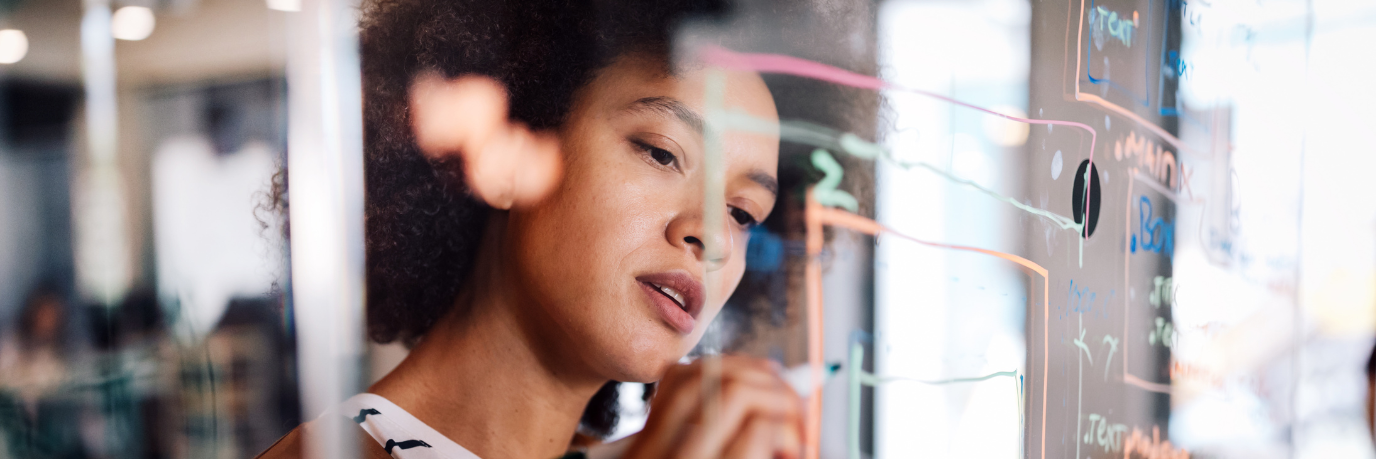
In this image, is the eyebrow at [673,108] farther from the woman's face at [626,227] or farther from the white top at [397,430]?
the white top at [397,430]

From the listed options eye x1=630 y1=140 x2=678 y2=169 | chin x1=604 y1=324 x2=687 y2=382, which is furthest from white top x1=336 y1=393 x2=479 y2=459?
eye x1=630 y1=140 x2=678 y2=169

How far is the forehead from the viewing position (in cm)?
46

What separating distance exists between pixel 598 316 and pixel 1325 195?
3.82 ft

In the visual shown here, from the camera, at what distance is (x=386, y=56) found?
417 mm

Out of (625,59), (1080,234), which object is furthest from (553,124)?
(1080,234)

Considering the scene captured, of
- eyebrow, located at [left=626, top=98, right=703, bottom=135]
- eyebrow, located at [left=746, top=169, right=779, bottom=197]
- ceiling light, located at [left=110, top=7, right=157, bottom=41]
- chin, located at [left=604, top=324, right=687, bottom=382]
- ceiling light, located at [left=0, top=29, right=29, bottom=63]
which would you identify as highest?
ceiling light, located at [left=110, top=7, right=157, bottom=41]

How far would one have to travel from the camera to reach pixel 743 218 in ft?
1.65

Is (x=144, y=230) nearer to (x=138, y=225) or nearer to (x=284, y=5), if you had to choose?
(x=138, y=225)

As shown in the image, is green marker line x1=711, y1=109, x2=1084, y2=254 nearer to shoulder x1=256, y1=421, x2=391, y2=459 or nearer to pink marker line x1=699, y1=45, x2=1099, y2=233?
pink marker line x1=699, y1=45, x2=1099, y2=233

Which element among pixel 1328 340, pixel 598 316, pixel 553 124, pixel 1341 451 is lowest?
pixel 1341 451

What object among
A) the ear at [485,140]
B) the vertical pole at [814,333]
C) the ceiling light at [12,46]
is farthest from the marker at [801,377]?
the ceiling light at [12,46]

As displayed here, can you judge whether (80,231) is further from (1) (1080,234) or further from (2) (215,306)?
(1) (1080,234)

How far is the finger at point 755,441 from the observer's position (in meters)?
0.52

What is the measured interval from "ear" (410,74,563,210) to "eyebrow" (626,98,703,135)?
60 mm
